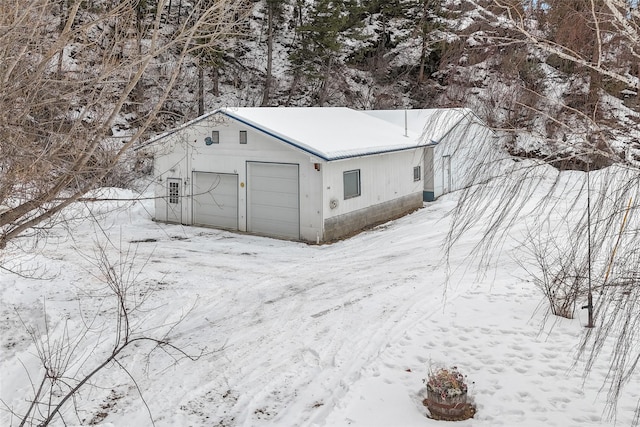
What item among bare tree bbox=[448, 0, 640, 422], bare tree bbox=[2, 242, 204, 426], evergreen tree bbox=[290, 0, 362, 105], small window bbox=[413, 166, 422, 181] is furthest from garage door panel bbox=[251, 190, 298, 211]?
evergreen tree bbox=[290, 0, 362, 105]

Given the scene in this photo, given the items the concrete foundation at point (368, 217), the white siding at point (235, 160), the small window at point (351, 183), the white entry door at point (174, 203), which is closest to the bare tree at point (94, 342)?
the white siding at point (235, 160)

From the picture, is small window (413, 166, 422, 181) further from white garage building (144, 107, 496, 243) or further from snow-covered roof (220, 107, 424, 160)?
snow-covered roof (220, 107, 424, 160)

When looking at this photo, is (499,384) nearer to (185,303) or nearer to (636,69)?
(636,69)

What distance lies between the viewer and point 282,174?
14430mm

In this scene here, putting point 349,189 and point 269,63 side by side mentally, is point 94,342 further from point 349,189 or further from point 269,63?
point 269,63

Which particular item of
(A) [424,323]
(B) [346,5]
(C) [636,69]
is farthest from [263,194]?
(B) [346,5]

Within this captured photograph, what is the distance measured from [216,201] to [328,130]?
4.21 m

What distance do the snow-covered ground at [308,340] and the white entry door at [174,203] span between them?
407 centimetres

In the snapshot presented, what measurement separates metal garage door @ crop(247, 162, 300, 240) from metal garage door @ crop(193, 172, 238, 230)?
63cm

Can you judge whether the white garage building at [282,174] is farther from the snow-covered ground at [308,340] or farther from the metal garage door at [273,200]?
the snow-covered ground at [308,340]

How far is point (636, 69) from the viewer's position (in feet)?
10.8

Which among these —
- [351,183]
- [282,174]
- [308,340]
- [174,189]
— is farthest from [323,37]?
[308,340]

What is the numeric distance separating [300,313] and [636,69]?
6.34 metres

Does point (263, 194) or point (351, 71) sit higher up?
point (351, 71)
